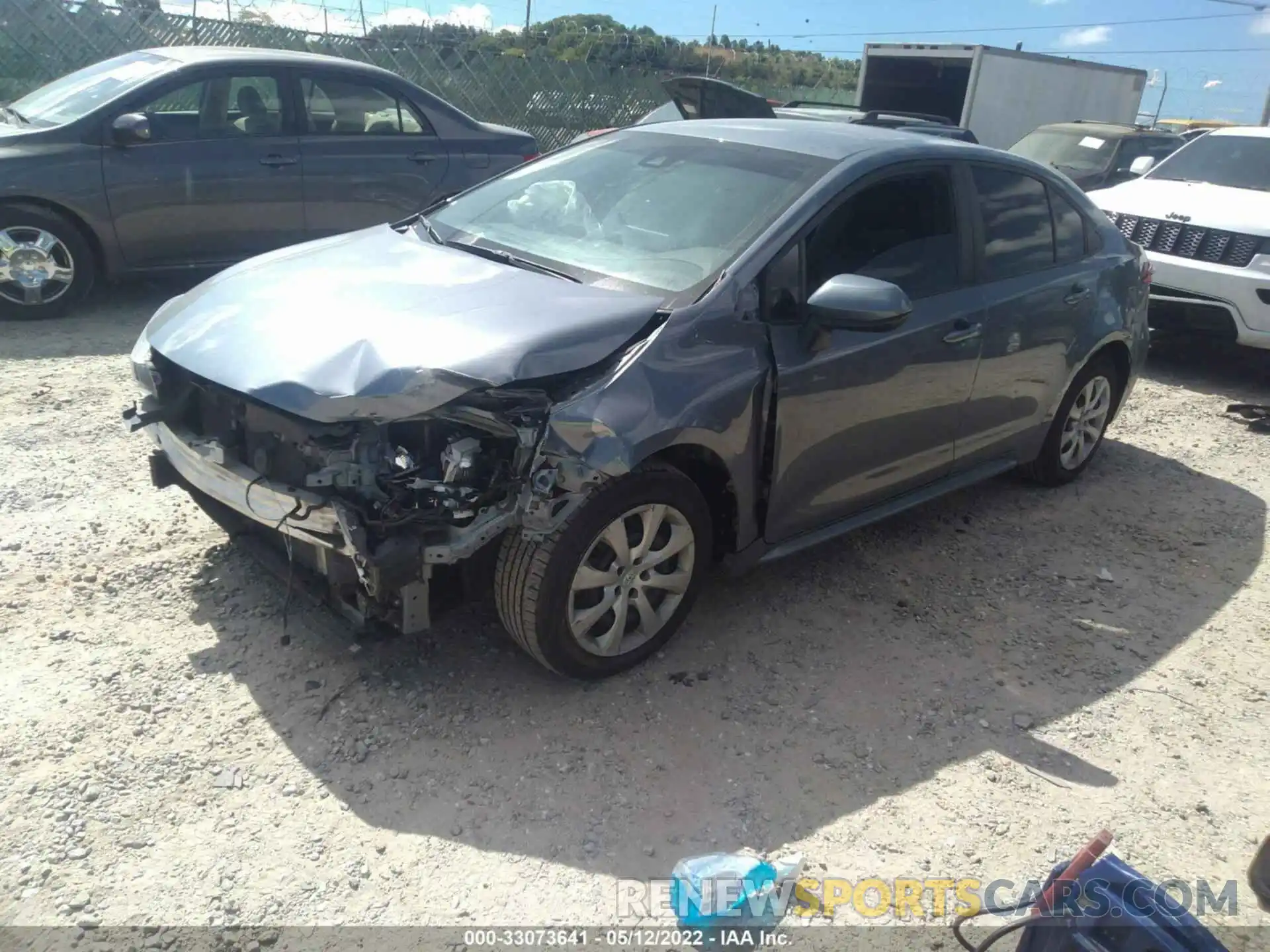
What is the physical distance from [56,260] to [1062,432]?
614cm

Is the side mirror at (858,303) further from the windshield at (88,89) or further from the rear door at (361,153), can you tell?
the windshield at (88,89)

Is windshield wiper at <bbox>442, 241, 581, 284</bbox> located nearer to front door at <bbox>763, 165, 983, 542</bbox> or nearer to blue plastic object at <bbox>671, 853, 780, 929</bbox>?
front door at <bbox>763, 165, 983, 542</bbox>

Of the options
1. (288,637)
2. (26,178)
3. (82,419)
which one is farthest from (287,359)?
(26,178)

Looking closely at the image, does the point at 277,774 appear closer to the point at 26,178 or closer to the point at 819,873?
the point at 819,873

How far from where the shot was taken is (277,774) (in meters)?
2.80

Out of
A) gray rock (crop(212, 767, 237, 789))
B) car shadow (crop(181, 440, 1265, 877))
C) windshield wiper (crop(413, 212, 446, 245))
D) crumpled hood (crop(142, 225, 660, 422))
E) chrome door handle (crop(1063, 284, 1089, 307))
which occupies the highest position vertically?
windshield wiper (crop(413, 212, 446, 245))

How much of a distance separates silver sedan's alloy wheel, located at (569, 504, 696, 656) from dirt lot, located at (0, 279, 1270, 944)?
19 cm

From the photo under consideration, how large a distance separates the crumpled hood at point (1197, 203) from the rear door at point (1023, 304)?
9.34 ft

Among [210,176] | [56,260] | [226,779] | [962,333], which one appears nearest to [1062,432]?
[962,333]

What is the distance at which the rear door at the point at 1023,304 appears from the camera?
4.16 metres

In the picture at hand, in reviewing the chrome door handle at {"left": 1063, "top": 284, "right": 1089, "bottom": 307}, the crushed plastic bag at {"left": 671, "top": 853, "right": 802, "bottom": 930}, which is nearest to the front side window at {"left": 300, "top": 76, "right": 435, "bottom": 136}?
the chrome door handle at {"left": 1063, "top": 284, "right": 1089, "bottom": 307}

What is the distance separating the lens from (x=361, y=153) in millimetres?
7332

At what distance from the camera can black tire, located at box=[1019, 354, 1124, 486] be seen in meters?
4.98

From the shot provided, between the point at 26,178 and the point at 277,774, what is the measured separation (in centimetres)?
507
